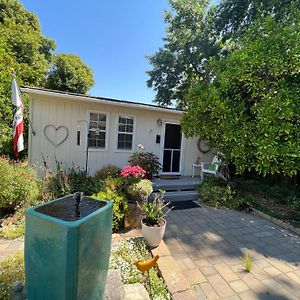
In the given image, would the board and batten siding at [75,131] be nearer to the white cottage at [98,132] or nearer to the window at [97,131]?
the white cottage at [98,132]

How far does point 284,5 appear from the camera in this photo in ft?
31.1

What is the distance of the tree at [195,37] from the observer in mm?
10961

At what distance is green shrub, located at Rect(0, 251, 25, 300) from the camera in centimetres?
230

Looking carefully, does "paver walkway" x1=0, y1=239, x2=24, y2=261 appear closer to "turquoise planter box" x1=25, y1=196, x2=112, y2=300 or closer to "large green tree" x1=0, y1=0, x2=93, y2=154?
"turquoise planter box" x1=25, y1=196, x2=112, y2=300

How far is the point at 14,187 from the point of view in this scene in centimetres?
434

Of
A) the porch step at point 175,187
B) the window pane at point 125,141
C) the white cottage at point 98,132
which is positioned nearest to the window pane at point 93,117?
the white cottage at point 98,132

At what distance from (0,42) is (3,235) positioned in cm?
852

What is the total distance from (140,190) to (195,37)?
41.1 ft

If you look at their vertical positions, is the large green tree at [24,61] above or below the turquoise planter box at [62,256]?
above

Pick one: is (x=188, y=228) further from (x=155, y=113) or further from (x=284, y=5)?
(x=284, y=5)

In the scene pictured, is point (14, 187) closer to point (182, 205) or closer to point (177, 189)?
point (182, 205)

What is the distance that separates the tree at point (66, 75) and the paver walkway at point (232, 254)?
582 inches

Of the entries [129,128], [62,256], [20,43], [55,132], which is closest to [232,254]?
[62,256]

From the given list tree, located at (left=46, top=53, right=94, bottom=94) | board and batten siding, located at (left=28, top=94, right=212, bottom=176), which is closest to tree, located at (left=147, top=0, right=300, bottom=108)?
board and batten siding, located at (left=28, top=94, right=212, bottom=176)
